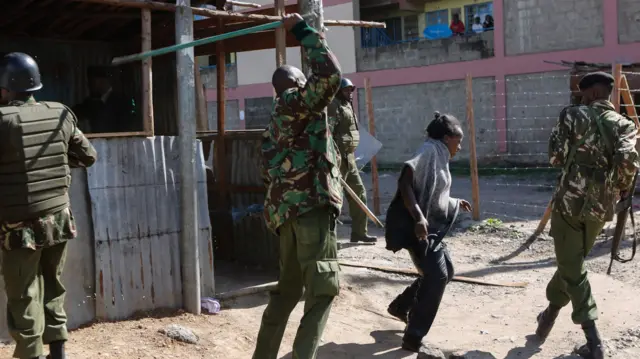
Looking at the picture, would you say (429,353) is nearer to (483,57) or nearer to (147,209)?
(147,209)

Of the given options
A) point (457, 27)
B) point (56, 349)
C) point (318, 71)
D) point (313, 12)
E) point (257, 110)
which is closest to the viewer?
point (318, 71)

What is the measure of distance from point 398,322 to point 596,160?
6.82ft

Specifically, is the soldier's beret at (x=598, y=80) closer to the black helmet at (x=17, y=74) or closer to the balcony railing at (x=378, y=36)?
the black helmet at (x=17, y=74)

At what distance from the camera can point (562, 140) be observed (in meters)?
4.84

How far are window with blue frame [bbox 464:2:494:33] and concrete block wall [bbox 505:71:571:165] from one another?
309cm

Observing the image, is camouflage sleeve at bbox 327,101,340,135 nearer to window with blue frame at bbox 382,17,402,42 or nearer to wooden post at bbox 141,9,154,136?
wooden post at bbox 141,9,154,136

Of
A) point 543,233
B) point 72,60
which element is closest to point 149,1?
point 72,60

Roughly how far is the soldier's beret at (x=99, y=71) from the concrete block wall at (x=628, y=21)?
1273 cm

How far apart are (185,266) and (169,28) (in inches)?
112

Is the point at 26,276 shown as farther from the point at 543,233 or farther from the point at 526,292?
the point at 543,233

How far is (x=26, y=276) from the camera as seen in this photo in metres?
3.98

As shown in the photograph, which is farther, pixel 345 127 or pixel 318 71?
pixel 345 127

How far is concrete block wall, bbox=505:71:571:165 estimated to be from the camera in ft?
57.7

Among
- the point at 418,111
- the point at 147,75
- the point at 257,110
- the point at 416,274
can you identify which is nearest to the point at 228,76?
the point at 257,110
